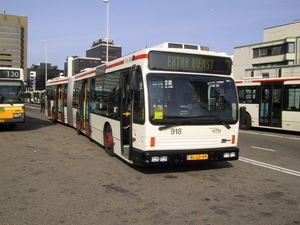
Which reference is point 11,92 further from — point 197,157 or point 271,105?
point 271,105

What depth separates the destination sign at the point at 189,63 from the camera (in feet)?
22.5

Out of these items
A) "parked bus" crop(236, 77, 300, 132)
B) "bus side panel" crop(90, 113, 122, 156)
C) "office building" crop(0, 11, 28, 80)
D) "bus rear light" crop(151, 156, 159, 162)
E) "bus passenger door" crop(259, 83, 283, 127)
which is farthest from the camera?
"office building" crop(0, 11, 28, 80)

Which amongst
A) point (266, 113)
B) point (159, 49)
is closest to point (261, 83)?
point (266, 113)

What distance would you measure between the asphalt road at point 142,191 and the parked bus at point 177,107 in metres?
0.57

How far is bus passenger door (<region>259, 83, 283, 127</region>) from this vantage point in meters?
16.7

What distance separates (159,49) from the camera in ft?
22.7

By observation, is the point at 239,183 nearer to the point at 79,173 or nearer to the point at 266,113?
the point at 79,173

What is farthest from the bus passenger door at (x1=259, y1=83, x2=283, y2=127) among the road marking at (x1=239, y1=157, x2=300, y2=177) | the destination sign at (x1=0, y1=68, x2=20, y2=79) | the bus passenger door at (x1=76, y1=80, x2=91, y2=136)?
the destination sign at (x1=0, y1=68, x2=20, y2=79)

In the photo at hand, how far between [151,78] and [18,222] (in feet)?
12.3

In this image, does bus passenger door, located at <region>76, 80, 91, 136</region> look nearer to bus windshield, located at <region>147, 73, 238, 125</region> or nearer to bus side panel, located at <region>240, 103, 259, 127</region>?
bus windshield, located at <region>147, 73, 238, 125</region>

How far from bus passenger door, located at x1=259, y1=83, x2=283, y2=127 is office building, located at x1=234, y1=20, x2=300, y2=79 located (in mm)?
26293

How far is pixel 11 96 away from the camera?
14.6m

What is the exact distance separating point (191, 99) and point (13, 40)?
93.2 meters

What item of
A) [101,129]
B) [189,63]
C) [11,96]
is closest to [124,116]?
[189,63]
